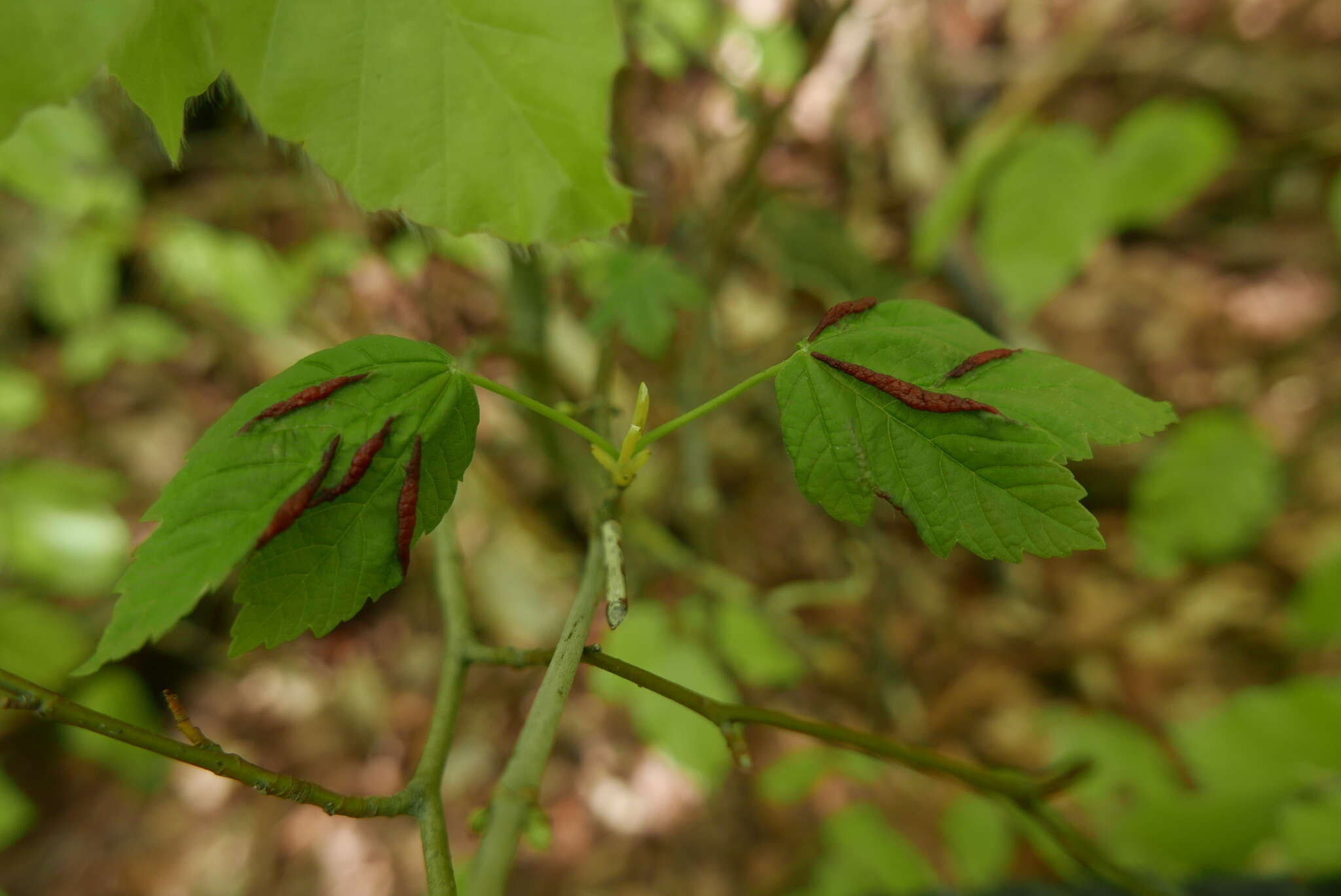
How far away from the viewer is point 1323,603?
2012mm

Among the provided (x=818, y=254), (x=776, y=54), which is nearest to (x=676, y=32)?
(x=776, y=54)

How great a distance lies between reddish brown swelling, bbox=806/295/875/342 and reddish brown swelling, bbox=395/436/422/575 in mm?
418

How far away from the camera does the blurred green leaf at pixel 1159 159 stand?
2.07 m

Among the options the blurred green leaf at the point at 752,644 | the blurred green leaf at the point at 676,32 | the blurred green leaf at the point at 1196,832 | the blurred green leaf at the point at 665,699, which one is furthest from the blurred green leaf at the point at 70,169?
the blurred green leaf at the point at 1196,832

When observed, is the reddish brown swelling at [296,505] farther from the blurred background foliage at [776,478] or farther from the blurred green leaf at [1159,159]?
the blurred green leaf at [1159,159]

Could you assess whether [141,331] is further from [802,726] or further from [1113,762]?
[1113,762]

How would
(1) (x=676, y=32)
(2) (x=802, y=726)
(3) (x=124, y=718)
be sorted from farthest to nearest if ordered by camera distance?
(3) (x=124, y=718), (1) (x=676, y=32), (2) (x=802, y=726)

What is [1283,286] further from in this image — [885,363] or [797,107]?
[885,363]

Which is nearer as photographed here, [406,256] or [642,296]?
[642,296]

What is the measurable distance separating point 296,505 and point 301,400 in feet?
0.35

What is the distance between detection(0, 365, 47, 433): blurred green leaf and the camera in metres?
3.05

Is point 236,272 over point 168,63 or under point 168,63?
over

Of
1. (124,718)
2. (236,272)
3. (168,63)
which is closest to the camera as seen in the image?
(168,63)

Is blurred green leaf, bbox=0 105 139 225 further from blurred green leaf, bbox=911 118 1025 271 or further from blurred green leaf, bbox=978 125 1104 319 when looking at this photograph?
blurred green leaf, bbox=978 125 1104 319
